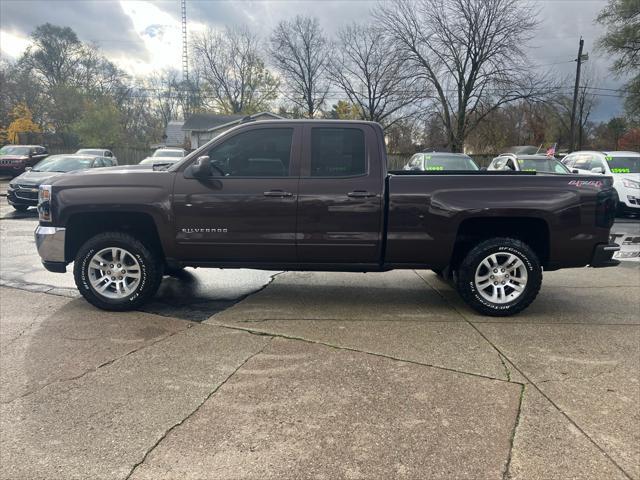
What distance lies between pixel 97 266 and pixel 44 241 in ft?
1.97

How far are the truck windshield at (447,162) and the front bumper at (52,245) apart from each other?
368 inches

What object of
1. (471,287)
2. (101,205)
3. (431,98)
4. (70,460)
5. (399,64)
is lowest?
(70,460)

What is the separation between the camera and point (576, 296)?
579 centimetres

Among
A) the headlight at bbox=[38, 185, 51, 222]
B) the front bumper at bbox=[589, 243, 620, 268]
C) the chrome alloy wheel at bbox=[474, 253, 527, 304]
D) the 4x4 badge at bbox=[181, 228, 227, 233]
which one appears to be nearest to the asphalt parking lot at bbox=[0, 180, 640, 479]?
the chrome alloy wheel at bbox=[474, 253, 527, 304]

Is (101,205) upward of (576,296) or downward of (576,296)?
upward

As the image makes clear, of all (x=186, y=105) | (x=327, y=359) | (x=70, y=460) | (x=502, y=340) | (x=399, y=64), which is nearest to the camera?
(x=70, y=460)

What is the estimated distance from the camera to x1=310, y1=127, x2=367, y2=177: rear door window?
4777mm

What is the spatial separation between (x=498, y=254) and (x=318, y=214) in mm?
1931

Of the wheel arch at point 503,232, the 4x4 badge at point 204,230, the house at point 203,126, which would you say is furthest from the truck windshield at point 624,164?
the house at point 203,126

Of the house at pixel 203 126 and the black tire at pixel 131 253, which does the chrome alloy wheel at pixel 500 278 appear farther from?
the house at pixel 203 126

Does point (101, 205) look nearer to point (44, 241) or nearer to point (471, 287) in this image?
→ point (44, 241)

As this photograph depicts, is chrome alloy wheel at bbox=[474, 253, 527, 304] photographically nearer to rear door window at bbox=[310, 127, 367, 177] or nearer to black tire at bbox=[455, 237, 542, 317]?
black tire at bbox=[455, 237, 542, 317]

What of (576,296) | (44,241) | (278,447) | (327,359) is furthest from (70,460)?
(576,296)

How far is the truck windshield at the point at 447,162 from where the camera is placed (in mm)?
12141
